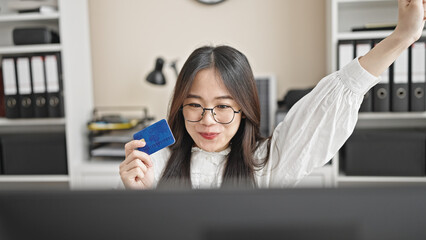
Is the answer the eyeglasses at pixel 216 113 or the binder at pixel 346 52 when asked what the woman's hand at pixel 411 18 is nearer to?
the eyeglasses at pixel 216 113

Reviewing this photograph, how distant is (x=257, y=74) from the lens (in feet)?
6.79

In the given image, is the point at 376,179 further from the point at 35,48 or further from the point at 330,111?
the point at 35,48

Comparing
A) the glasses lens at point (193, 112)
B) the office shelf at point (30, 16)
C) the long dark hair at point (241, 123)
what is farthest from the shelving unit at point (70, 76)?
the glasses lens at point (193, 112)

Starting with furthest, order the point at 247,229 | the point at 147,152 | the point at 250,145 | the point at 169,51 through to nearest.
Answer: the point at 169,51, the point at 250,145, the point at 147,152, the point at 247,229

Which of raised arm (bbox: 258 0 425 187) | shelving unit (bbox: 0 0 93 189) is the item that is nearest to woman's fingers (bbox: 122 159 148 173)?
raised arm (bbox: 258 0 425 187)

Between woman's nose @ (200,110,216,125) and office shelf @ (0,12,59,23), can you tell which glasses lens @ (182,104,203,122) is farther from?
office shelf @ (0,12,59,23)

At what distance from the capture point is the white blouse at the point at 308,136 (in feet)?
2.49

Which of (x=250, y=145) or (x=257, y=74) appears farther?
(x=257, y=74)

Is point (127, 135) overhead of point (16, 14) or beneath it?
beneath

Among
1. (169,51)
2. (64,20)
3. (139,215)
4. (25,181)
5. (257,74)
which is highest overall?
(64,20)

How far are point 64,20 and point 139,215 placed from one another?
1.80 m

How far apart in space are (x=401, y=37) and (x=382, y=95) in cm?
110

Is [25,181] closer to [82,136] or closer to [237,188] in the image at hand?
[82,136]

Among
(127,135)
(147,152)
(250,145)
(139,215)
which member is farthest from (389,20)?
(139,215)
